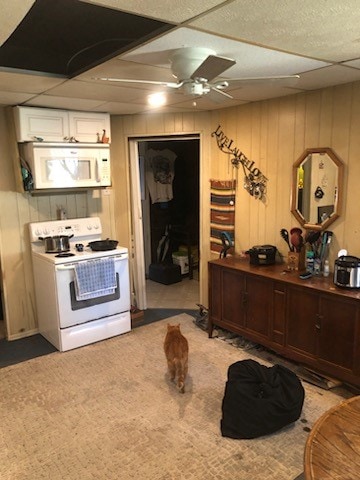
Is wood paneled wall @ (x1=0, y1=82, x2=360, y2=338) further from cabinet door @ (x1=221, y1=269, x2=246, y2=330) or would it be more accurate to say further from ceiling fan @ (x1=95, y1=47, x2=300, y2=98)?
ceiling fan @ (x1=95, y1=47, x2=300, y2=98)

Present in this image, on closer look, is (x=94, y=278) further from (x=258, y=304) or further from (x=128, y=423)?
(x=258, y=304)

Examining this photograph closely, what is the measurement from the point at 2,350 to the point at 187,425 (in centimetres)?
218

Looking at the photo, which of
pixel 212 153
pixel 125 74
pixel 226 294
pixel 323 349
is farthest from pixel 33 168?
pixel 323 349

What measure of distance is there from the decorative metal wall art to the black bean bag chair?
189 cm

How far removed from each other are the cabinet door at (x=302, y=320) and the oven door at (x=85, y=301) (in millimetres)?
1759

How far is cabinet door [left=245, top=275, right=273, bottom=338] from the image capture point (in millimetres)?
3301

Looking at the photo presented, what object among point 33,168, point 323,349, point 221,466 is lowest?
point 221,466

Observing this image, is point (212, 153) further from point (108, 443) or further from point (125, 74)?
point (108, 443)

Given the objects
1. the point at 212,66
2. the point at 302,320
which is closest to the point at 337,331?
the point at 302,320

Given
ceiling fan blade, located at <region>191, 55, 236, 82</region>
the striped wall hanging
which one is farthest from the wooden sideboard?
ceiling fan blade, located at <region>191, 55, 236, 82</region>

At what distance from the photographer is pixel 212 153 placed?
168 inches

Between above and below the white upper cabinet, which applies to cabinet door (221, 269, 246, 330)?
below

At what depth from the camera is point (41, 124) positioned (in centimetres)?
368

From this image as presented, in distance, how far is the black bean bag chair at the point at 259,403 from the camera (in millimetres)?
2422
